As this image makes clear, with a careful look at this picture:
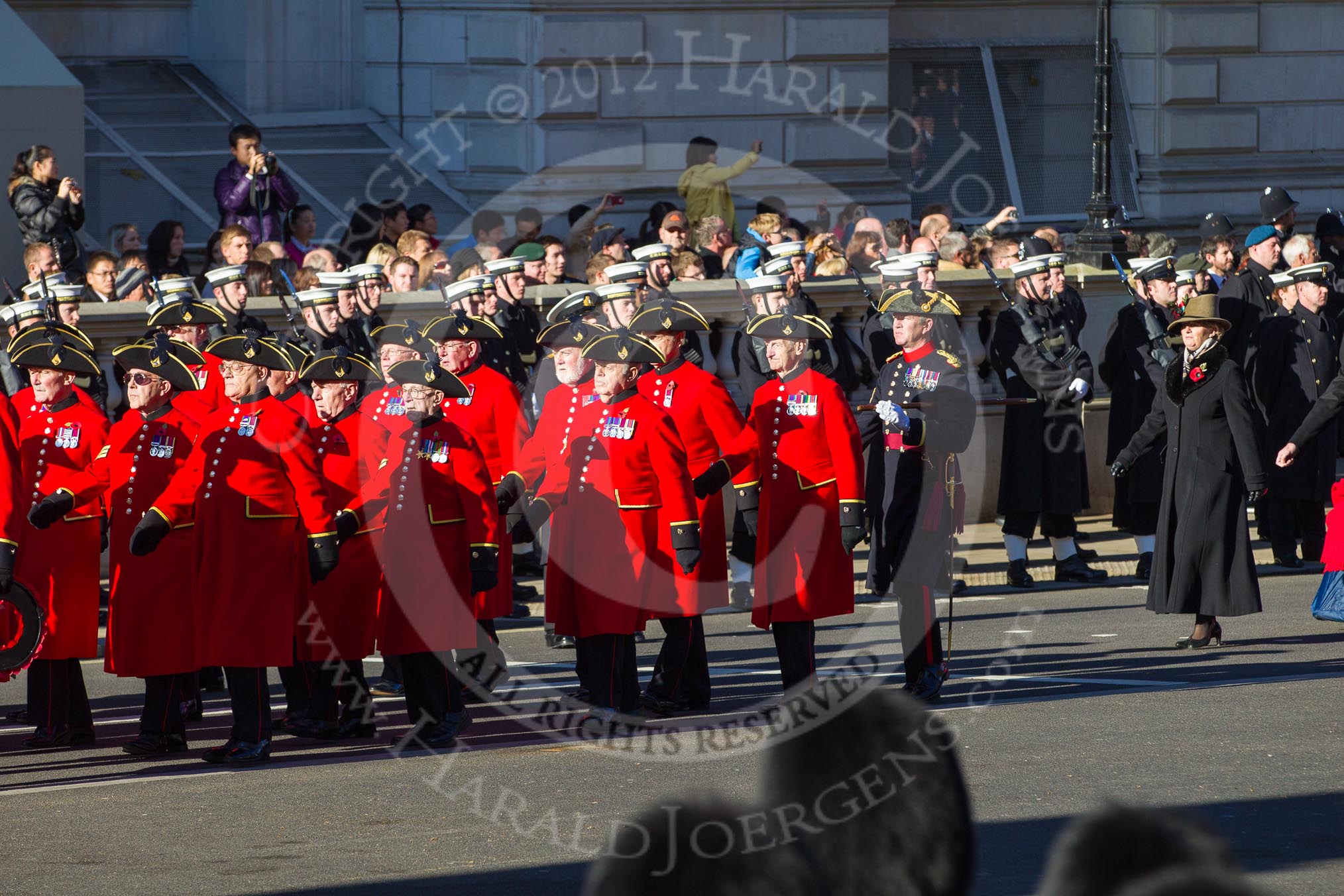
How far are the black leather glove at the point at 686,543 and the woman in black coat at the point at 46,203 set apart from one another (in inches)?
245

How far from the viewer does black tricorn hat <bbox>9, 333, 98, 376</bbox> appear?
829cm

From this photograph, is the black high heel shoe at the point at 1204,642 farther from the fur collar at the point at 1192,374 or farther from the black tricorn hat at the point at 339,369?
the black tricorn hat at the point at 339,369

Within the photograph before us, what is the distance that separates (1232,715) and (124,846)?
431 cm

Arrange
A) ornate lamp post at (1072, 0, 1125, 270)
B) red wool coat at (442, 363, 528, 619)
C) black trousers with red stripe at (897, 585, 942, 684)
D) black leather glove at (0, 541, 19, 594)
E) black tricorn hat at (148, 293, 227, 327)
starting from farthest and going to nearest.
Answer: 1. ornate lamp post at (1072, 0, 1125, 270)
2. black tricorn hat at (148, 293, 227, 327)
3. red wool coat at (442, 363, 528, 619)
4. black trousers with red stripe at (897, 585, 942, 684)
5. black leather glove at (0, 541, 19, 594)

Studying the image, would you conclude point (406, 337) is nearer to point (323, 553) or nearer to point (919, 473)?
point (323, 553)

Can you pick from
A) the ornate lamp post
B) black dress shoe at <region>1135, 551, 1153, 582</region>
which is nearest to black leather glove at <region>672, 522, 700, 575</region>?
black dress shoe at <region>1135, 551, 1153, 582</region>

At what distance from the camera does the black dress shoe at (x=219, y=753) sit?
7750 millimetres

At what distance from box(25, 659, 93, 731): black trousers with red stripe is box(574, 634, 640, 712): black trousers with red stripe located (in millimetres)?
2009

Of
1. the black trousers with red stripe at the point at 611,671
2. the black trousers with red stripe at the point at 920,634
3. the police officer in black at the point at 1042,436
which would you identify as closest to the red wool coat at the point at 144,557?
the black trousers with red stripe at the point at 611,671

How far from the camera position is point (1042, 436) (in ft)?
40.6

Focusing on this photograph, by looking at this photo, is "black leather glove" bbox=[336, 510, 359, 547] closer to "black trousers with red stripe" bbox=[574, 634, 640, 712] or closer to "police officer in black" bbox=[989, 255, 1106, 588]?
"black trousers with red stripe" bbox=[574, 634, 640, 712]

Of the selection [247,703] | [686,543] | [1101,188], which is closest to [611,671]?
[686,543]

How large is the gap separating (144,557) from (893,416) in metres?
3.05

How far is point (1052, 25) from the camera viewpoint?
21766 mm
